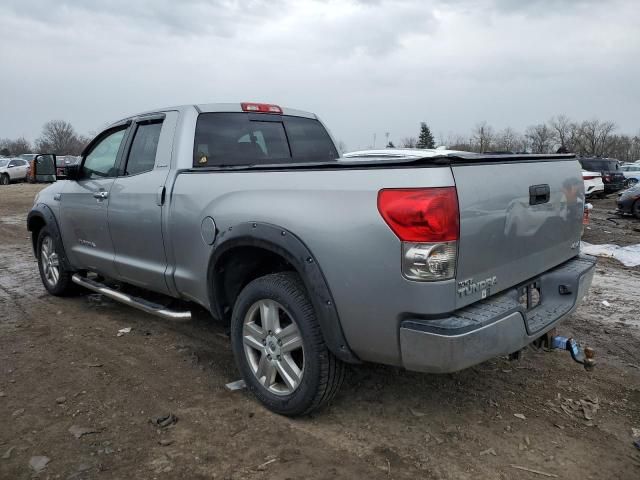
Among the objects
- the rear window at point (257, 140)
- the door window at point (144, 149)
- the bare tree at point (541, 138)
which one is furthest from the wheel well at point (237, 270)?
the bare tree at point (541, 138)

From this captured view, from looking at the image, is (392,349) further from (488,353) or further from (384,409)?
(384,409)

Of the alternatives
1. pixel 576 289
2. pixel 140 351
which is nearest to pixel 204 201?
pixel 140 351

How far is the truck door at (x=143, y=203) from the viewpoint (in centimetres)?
395

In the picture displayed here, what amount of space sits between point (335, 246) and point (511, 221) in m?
0.97

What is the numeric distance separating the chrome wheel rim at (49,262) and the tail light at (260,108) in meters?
2.77

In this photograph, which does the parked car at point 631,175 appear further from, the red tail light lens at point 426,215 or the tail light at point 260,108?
the red tail light lens at point 426,215

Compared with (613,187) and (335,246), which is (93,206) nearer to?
(335,246)

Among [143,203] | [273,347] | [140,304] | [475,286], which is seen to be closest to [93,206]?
[143,203]

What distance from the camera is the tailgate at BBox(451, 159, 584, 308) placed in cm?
252

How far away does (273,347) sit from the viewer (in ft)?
10.3

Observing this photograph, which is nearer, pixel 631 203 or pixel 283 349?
pixel 283 349

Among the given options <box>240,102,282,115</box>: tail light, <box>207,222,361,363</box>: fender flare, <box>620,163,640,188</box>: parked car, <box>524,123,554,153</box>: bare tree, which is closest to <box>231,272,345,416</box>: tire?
<box>207,222,361,363</box>: fender flare

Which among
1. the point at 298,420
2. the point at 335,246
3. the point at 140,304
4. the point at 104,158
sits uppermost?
the point at 104,158

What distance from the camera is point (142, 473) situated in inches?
103
